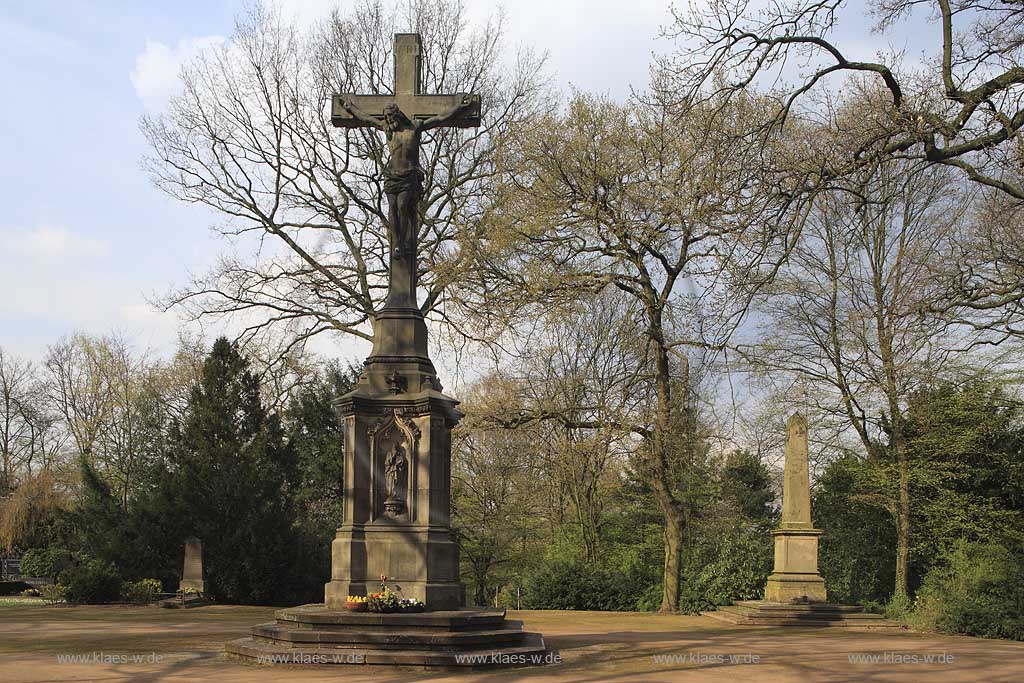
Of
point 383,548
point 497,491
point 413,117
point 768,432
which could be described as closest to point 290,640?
point 383,548

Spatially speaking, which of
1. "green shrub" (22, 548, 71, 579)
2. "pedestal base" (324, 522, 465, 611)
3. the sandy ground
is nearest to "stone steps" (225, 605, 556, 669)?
the sandy ground

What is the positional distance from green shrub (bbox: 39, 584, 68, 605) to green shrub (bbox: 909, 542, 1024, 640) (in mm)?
18616

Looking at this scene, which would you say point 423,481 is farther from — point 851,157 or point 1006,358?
point 1006,358

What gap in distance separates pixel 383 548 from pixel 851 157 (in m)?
7.76

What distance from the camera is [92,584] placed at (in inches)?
861

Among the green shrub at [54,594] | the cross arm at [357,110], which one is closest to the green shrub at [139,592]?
the green shrub at [54,594]

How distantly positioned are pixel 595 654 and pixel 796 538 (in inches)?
382

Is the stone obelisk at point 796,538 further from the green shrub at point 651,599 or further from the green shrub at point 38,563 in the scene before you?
the green shrub at point 38,563

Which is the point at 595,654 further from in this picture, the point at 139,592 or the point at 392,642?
the point at 139,592

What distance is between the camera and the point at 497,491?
3316 cm

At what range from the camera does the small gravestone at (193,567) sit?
23.9 m

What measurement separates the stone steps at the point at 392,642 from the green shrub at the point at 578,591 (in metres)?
11.1

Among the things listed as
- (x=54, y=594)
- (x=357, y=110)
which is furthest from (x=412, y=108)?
(x=54, y=594)

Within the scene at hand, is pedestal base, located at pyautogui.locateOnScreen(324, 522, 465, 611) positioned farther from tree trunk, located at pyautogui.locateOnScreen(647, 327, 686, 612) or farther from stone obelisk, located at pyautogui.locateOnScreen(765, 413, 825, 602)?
stone obelisk, located at pyautogui.locateOnScreen(765, 413, 825, 602)
